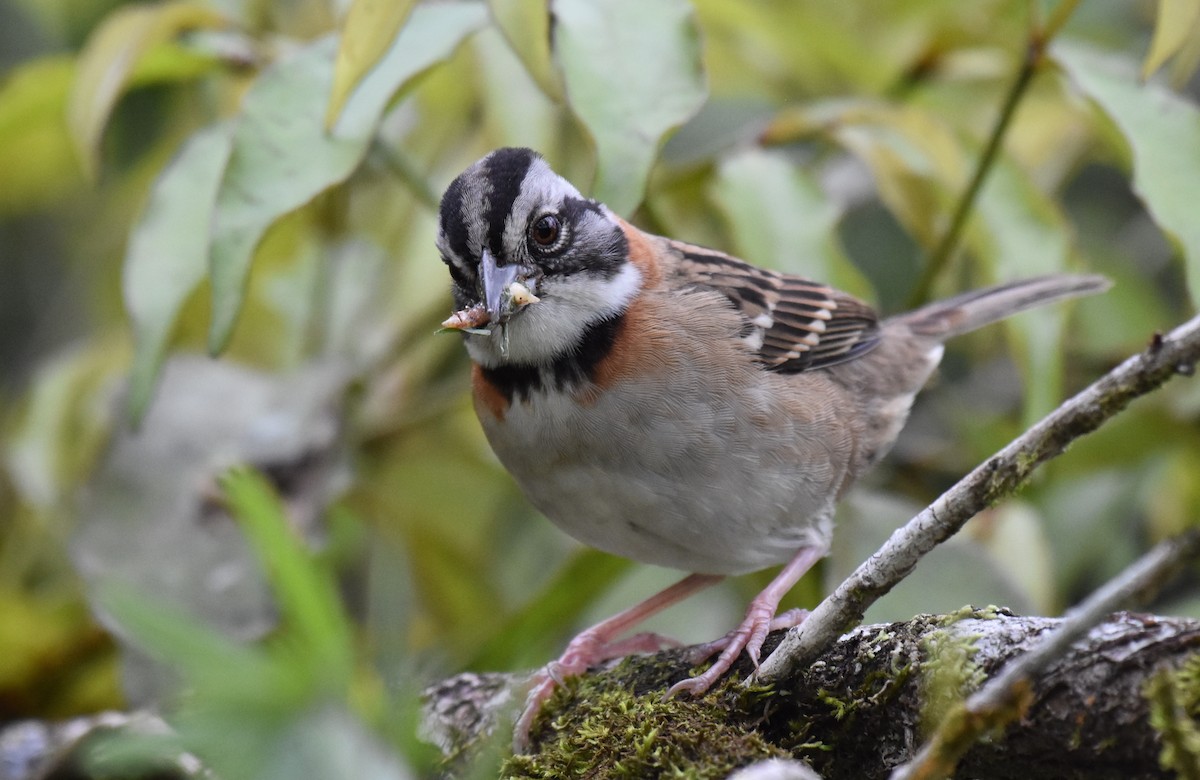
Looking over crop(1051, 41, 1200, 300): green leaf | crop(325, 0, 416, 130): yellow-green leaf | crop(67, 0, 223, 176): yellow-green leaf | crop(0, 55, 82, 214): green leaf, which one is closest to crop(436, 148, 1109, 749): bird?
crop(325, 0, 416, 130): yellow-green leaf

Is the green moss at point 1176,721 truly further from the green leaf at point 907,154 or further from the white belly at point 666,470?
the green leaf at point 907,154

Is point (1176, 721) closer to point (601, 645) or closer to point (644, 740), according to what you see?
point (644, 740)

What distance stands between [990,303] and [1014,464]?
6.42 feet

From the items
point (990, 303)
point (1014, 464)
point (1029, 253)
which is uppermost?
point (1014, 464)

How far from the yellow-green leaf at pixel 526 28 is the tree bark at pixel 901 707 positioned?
106cm

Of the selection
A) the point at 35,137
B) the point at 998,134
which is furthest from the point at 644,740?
the point at 35,137

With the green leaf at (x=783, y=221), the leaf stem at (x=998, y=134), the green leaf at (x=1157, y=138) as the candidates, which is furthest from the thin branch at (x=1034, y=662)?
the leaf stem at (x=998, y=134)

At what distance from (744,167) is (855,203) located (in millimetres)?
1413

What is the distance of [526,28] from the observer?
2225mm

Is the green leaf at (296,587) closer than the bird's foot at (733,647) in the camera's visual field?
Yes

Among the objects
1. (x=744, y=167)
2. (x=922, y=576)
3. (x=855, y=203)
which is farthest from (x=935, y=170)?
(x=855, y=203)

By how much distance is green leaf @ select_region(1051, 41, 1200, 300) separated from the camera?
222 centimetres

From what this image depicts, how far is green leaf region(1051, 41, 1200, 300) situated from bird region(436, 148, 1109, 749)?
0.80 m

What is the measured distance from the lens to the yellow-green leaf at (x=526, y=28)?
2213 mm
